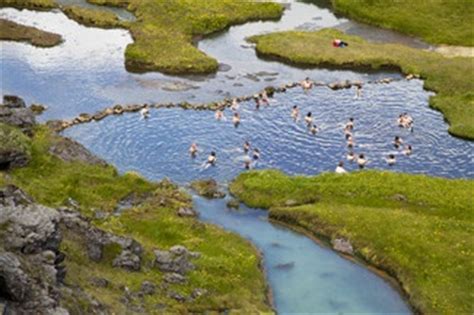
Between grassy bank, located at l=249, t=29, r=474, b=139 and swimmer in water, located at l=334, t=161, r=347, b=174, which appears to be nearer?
swimmer in water, located at l=334, t=161, r=347, b=174

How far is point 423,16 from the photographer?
386 feet

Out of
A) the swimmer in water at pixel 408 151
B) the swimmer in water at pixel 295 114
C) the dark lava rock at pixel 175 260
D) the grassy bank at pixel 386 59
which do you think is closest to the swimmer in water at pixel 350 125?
the swimmer in water at pixel 295 114

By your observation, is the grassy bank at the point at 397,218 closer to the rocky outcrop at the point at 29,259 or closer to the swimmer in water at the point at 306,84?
the rocky outcrop at the point at 29,259

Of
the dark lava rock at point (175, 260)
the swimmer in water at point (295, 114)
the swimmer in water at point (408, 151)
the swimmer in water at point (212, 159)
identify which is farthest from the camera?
the swimmer in water at point (295, 114)

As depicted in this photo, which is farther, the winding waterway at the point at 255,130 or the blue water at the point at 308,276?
the winding waterway at the point at 255,130

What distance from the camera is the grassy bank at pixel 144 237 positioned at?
46.9 metres

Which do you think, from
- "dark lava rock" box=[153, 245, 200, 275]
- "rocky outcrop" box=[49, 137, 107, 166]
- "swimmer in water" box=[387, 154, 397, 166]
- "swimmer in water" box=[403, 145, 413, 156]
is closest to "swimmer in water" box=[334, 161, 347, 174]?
"swimmer in water" box=[387, 154, 397, 166]

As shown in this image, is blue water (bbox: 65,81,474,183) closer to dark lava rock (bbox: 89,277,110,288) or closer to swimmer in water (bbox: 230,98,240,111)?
swimmer in water (bbox: 230,98,240,111)

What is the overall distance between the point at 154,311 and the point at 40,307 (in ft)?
35.8

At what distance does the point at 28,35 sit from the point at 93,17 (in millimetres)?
13270

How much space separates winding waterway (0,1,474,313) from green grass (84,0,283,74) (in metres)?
2.54

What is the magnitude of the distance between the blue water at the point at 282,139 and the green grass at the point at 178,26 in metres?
16.6

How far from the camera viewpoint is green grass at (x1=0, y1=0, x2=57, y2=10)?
127250mm

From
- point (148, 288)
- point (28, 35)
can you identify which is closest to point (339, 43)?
point (28, 35)
